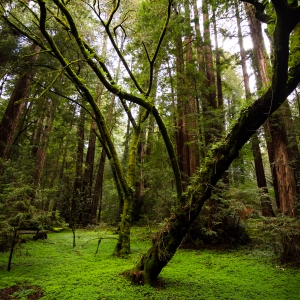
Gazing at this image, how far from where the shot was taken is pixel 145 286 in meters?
3.32

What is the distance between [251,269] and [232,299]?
1716 millimetres

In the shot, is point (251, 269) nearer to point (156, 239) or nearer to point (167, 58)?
point (156, 239)

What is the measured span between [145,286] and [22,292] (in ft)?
5.62

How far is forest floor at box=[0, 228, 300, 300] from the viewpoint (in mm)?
3176

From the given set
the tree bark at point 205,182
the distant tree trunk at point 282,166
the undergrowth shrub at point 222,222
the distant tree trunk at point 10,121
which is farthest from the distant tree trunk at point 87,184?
the tree bark at point 205,182

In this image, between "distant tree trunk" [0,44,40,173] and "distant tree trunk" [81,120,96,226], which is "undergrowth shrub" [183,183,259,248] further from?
"distant tree trunk" [81,120,96,226]

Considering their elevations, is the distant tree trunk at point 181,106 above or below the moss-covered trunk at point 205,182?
above

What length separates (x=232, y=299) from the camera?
10.3 feet

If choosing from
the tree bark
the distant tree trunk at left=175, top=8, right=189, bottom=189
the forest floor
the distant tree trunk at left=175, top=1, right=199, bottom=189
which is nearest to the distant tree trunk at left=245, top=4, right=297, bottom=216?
the forest floor

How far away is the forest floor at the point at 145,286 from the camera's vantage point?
3.18m

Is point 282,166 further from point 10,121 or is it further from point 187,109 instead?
point 10,121

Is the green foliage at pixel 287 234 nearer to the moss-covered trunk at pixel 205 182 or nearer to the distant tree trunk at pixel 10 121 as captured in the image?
the moss-covered trunk at pixel 205 182

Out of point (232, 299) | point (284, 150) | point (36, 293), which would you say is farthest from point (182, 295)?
point (284, 150)

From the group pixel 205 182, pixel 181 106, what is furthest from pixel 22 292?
pixel 181 106
